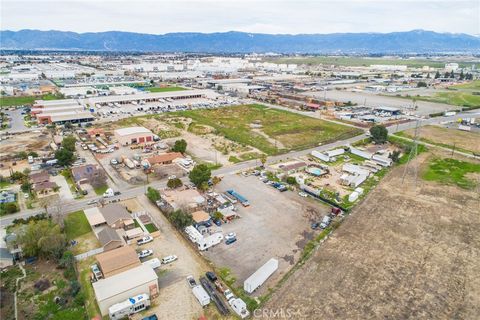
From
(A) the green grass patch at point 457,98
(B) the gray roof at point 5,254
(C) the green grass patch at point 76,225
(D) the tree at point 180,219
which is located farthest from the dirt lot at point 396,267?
(A) the green grass patch at point 457,98

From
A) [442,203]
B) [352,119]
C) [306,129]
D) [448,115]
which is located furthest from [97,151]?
[448,115]

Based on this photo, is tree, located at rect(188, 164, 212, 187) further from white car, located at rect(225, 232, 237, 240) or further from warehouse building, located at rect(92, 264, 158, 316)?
warehouse building, located at rect(92, 264, 158, 316)

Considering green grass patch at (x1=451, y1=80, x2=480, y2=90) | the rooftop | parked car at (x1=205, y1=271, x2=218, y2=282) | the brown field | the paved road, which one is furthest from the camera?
green grass patch at (x1=451, y1=80, x2=480, y2=90)

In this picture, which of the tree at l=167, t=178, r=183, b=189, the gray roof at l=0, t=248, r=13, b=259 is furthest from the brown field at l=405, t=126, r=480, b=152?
the gray roof at l=0, t=248, r=13, b=259

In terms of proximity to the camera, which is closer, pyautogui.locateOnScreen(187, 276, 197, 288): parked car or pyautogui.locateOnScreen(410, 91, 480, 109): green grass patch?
pyautogui.locateOnScreen(187, 276, 197, 288): parked car

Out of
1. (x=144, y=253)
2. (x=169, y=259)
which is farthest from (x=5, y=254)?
(x=169, y=259)

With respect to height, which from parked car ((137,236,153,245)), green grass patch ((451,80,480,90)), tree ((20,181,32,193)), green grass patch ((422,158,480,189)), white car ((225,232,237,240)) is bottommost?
parked car ((137,236,153,245))
